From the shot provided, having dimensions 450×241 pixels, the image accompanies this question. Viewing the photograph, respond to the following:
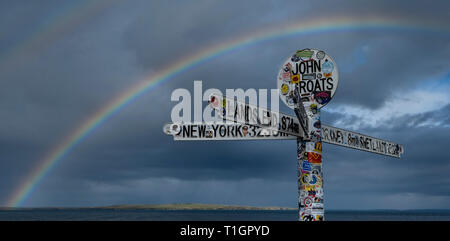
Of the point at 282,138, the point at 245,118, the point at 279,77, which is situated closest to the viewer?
the point at 245,118

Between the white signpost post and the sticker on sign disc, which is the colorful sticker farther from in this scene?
the sticker on sign disc

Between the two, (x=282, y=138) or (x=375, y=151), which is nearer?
(x=282, y=138)

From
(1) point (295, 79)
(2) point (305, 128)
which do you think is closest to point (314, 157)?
(2) point (305, 128)

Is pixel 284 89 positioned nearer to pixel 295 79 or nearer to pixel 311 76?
pixel 295 79

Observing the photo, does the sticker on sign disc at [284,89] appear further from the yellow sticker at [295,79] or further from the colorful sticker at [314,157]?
the colorful sticker at [314,157]

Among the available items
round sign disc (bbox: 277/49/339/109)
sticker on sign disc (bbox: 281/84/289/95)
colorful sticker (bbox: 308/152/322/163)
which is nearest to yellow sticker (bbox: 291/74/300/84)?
round sign disc (bbox: 277/49/339/109)

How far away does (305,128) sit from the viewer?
1071 cm

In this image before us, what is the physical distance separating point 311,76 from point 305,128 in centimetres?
162
